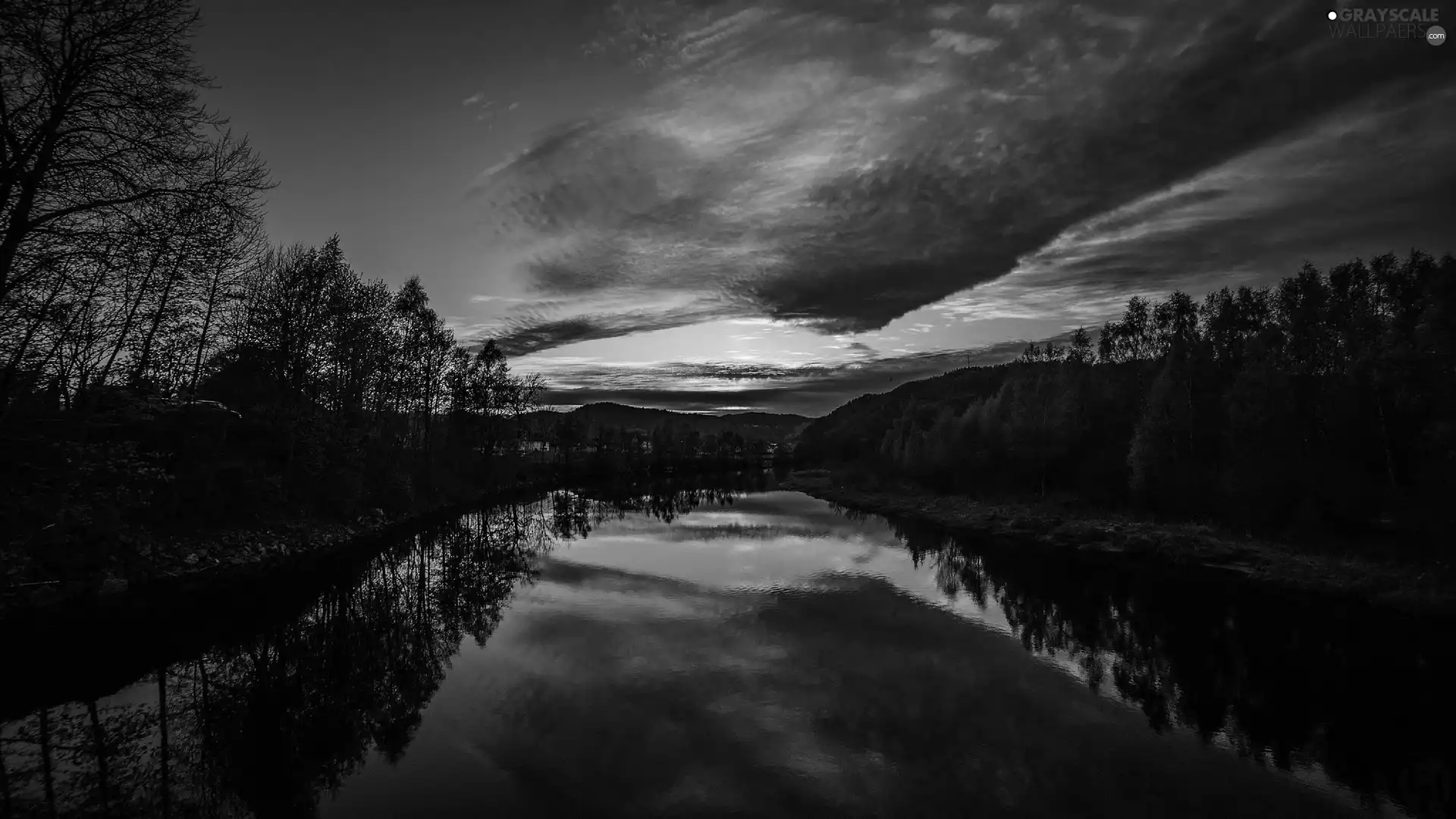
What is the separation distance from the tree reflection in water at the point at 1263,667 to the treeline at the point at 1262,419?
1260 cm

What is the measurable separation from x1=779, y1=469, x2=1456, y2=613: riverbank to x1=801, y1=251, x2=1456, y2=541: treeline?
398 centimetres

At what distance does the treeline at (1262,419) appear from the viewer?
2856cm

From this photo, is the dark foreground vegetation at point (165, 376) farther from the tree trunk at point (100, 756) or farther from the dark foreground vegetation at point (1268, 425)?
the dark foreground vegetation at point (1268, 425)

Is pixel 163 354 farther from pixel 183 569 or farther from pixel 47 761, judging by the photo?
pixel 47 761

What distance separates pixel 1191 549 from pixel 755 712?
30.8m

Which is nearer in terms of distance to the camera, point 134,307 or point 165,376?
point 134,307

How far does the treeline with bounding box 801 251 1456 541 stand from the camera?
1125 inches

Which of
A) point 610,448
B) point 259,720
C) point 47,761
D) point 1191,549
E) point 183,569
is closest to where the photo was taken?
point 47,761

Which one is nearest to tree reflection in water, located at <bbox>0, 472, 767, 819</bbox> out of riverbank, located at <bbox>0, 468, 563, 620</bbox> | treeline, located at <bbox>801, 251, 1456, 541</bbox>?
riverbank, located at <bbox>0, 468, 563, 620</bbox>

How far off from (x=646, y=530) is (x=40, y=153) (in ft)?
113

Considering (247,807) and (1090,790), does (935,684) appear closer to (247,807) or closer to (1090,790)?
(1090,790)

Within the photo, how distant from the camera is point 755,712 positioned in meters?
11.7

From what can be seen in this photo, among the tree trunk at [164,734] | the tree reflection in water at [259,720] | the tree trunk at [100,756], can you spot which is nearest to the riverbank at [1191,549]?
the tree reflection in water at [259,720]

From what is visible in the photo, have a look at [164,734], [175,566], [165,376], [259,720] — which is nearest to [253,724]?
[259,720]
